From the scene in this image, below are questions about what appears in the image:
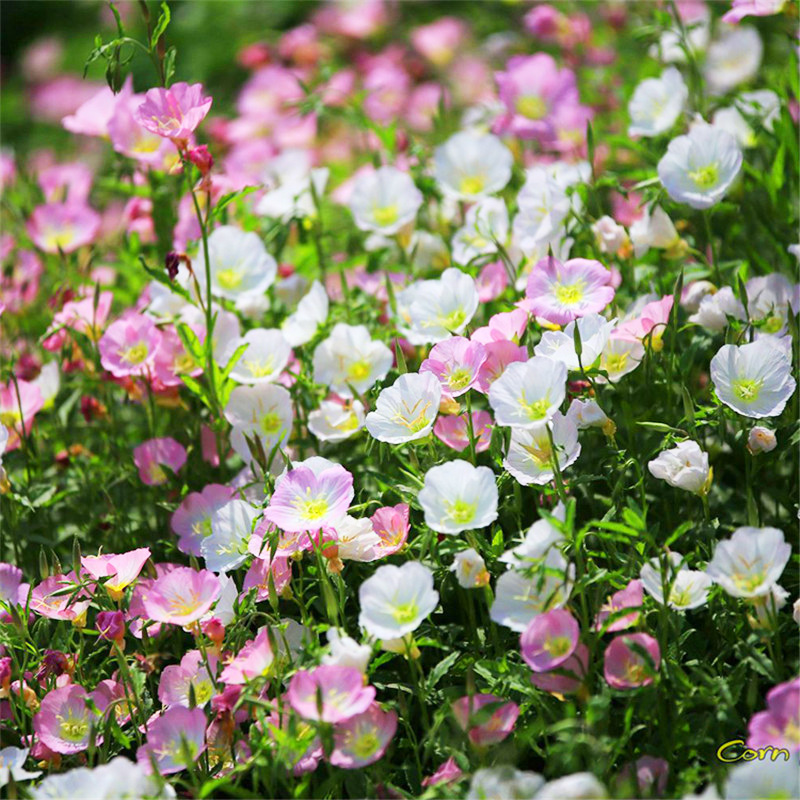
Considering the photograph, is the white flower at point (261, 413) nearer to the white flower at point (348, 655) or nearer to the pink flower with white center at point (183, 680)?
the pink flower with white center at point (183, 680)

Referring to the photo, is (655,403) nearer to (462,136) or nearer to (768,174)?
(768,174)

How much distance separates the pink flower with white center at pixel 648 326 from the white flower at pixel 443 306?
0.24 meters

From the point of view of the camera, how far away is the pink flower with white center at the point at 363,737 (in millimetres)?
1225

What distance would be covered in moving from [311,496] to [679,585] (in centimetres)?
50

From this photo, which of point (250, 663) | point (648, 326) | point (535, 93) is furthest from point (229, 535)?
point (535, 93)

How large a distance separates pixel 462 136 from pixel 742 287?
0.75 meters

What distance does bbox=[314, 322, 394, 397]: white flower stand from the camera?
5.73ft

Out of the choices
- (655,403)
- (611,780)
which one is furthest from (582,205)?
(611,780)

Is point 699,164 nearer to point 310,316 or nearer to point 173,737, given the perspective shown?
point 310,316

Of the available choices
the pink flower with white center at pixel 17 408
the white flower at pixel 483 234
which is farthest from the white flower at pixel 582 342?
the pink flower with white center at pixel 17 408

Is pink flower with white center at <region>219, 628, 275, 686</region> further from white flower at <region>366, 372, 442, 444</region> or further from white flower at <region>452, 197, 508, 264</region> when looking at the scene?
white flower at <region>452, 197, 508, 264</region>

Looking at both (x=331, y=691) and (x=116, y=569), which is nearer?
(x=331, y=691)

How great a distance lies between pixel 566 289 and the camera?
61.6 inches

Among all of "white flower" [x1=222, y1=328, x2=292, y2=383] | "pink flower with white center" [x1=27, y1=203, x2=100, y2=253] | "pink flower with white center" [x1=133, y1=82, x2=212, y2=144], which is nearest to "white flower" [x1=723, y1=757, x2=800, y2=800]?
"white flower" [x1=222, y1=328, x2=292, y2=383]
